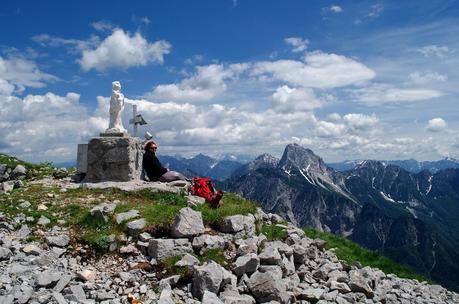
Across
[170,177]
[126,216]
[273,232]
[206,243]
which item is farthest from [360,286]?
[170,177]

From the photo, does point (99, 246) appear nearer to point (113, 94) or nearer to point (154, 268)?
point (154, 268)

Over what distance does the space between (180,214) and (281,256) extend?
4.28 metres

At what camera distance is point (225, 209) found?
64.6 feet

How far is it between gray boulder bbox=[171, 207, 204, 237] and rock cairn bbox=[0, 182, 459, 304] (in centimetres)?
4

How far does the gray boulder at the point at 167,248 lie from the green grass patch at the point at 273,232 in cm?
532

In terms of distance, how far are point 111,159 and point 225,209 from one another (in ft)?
27.8

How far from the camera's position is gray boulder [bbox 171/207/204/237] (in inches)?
643

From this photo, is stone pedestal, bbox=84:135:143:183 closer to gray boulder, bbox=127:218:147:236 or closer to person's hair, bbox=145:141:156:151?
person's hair, bbox=145:141:156:151

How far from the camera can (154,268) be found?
14.8 metres

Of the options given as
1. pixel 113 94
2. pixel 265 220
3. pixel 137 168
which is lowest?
pixel 265 220

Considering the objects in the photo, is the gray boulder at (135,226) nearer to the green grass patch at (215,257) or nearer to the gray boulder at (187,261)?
the gray boulder at (187,261)

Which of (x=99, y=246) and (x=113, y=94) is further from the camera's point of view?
(x=113, y=94)

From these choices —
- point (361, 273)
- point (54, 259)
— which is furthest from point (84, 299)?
point (361, 273)

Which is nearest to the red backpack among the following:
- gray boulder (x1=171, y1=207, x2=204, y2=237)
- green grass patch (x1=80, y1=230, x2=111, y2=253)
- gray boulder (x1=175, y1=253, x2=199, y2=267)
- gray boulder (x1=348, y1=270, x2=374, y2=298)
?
gray boulder (x1=171, y1=207, x2=204, y2=237)
